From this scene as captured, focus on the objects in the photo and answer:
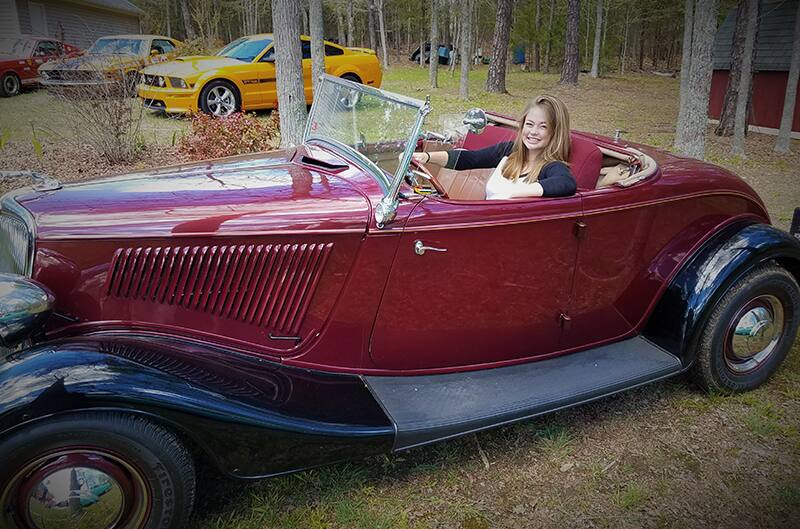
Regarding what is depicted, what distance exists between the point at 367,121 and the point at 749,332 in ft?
8.45

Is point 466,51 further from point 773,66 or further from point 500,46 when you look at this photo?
point 773,66

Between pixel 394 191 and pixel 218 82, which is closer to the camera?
pixel 394 191

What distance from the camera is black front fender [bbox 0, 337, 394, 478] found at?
6.29 feet

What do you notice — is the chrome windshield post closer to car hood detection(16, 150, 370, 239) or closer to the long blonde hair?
car hood detection(16, 150, 370, 239)

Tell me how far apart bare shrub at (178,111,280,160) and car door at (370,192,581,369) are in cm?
551

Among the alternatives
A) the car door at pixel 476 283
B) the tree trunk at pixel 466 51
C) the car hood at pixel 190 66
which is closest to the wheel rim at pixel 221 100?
the car hood at pixel 190 66

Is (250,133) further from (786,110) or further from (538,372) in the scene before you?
(786,110)

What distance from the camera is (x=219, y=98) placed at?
11.0m

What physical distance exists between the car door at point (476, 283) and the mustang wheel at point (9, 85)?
1563 cm

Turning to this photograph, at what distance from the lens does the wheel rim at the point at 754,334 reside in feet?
10.9

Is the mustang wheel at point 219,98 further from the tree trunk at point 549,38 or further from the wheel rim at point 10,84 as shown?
the tree trunk at point 549,38

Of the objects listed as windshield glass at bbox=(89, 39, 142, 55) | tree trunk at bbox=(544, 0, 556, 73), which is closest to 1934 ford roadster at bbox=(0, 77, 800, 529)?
windshield glass at bbox=(89, 39, 142, 55)

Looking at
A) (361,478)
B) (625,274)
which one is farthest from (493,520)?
(625,274)

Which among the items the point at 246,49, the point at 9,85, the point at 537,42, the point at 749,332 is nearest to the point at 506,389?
the point at 749,332
